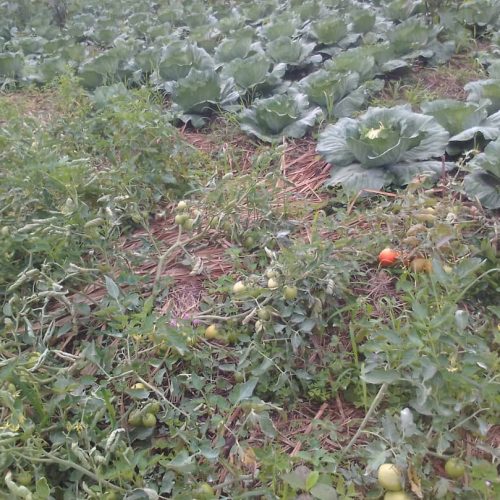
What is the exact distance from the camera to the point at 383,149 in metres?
2.66

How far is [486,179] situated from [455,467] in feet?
4.65

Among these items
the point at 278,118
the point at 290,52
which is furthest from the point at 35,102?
the point at 278,118

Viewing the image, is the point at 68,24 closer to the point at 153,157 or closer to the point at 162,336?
the point at 153,157

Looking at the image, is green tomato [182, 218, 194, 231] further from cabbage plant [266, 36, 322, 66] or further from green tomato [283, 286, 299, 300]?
cabbage plant [266, 36, 322, 66]

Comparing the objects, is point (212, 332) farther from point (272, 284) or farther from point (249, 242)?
point (249, 242)

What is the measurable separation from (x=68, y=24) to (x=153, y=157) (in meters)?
4.81

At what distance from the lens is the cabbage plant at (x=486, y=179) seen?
2.34 meters

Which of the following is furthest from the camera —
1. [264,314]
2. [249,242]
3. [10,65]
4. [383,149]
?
[10,65]

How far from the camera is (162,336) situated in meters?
1.66

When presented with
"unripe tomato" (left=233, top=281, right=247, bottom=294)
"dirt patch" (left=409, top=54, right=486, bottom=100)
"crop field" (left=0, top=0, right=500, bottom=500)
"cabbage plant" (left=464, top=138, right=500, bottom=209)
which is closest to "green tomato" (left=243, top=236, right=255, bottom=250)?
"crop field" (left=0, top=0, right=500, bottom=500)

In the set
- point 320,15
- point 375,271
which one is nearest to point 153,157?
point 375,271

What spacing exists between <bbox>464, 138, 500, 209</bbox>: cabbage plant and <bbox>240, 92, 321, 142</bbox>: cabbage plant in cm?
112

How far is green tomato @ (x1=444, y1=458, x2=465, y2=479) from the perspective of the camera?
142cm

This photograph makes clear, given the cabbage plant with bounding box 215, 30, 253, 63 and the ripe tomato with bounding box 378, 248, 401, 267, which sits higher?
the cabbage plant with bounding box 215, 30, 253, 63
